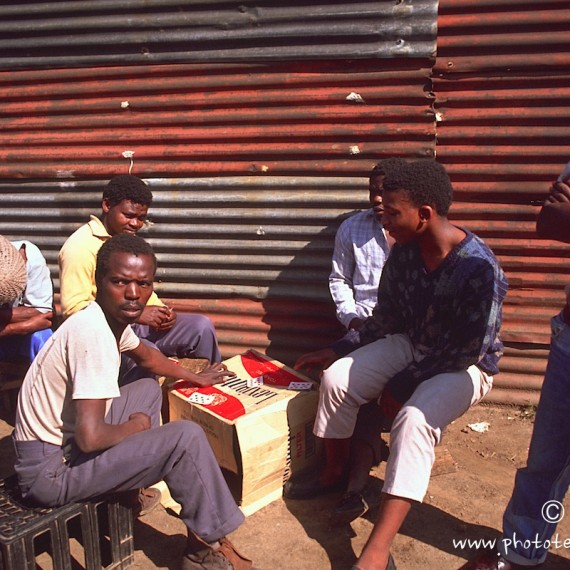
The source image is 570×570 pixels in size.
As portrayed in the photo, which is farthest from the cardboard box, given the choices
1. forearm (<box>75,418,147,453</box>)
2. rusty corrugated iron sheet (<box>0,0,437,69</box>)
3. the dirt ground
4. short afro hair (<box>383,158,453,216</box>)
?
rusty corrugated iron sheet (<box>0,0,437,69</box>)

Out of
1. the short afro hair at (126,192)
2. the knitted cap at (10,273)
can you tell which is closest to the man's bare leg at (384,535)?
the short afro hair at (126,192)

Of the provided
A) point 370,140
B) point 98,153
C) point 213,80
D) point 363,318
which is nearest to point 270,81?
point 213,80

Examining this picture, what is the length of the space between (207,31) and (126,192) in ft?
4.45

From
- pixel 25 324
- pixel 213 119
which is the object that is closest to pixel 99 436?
pixel 25 324

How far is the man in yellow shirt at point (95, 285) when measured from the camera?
3939 millimetres

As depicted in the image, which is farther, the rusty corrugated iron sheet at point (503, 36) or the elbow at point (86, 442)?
the rusty corrugated iron sheet at point (503, 36)

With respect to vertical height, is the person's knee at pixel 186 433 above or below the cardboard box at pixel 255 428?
above

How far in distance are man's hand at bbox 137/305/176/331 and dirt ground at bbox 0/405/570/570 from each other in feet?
3.77

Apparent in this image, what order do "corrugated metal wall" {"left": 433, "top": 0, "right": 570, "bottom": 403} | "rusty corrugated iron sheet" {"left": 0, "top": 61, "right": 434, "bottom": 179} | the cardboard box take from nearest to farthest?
1. the cardboard box
2. "corrugated metal wall" {"left": 433, "top": 0, "right": 570, "bottom": 403}
3. "rusty corrugated iron sheet" {"left": 0, "top": 61, "right": 434, "bottom": 179}

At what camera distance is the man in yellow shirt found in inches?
155

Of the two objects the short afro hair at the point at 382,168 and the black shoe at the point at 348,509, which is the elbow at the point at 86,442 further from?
the short afro hair at the point at 382,168

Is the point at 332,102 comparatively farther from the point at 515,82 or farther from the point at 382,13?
the point at 515,82

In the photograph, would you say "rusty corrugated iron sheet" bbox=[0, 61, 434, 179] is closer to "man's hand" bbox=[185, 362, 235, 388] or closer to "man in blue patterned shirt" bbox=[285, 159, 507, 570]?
"man in blue patterned shirt" bbox=[285, 159, 507, 570]

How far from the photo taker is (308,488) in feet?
12.1
